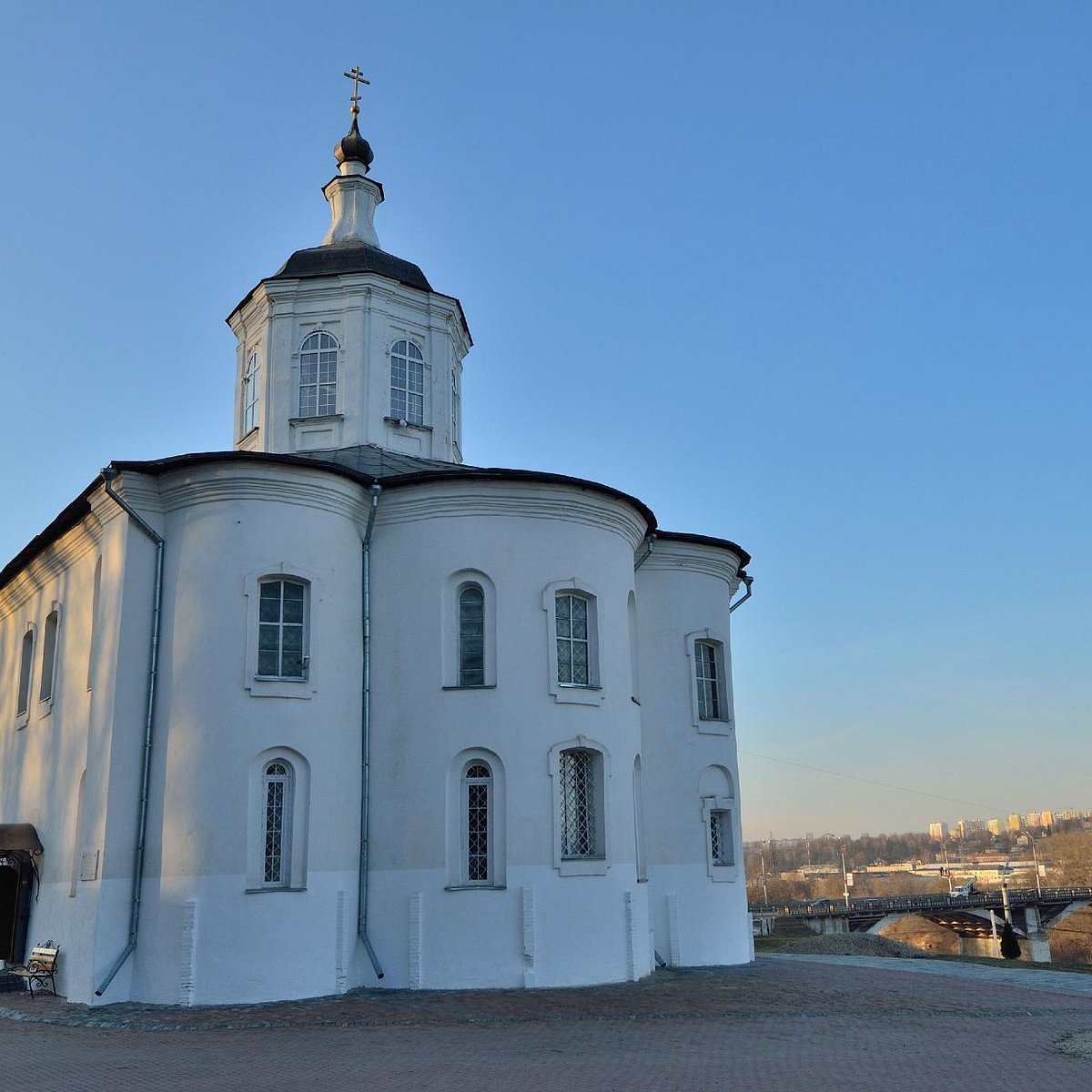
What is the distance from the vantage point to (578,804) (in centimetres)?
1752

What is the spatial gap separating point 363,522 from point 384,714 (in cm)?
312

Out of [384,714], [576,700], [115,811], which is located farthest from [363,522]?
[115,811]

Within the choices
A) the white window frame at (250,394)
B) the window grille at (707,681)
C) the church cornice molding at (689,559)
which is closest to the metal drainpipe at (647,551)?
the church cornice molding at (689,559)

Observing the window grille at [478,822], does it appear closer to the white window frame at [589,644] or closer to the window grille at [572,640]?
the white window frame at [589,644]

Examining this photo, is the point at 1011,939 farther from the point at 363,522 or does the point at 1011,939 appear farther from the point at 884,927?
the point at 884,927

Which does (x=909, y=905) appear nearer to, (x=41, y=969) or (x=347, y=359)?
(x=347, y=359)

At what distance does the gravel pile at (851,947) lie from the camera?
81.2 ft

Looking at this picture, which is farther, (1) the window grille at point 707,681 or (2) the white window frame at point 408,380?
(2) the white window frame at point 408,380

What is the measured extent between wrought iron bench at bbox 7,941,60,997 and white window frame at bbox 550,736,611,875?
7.46 m

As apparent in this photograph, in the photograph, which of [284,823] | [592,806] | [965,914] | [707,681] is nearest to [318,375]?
[284,823]

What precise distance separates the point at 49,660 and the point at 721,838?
12884 mm

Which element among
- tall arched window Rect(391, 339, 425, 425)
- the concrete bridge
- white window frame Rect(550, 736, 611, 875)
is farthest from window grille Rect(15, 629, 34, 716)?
the concrete bridge

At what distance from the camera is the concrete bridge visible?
230ft

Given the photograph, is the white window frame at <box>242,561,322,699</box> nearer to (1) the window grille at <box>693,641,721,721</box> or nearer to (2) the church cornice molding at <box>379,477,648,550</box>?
(2) the church cornice molding at <box>379,477,648,550</box>
